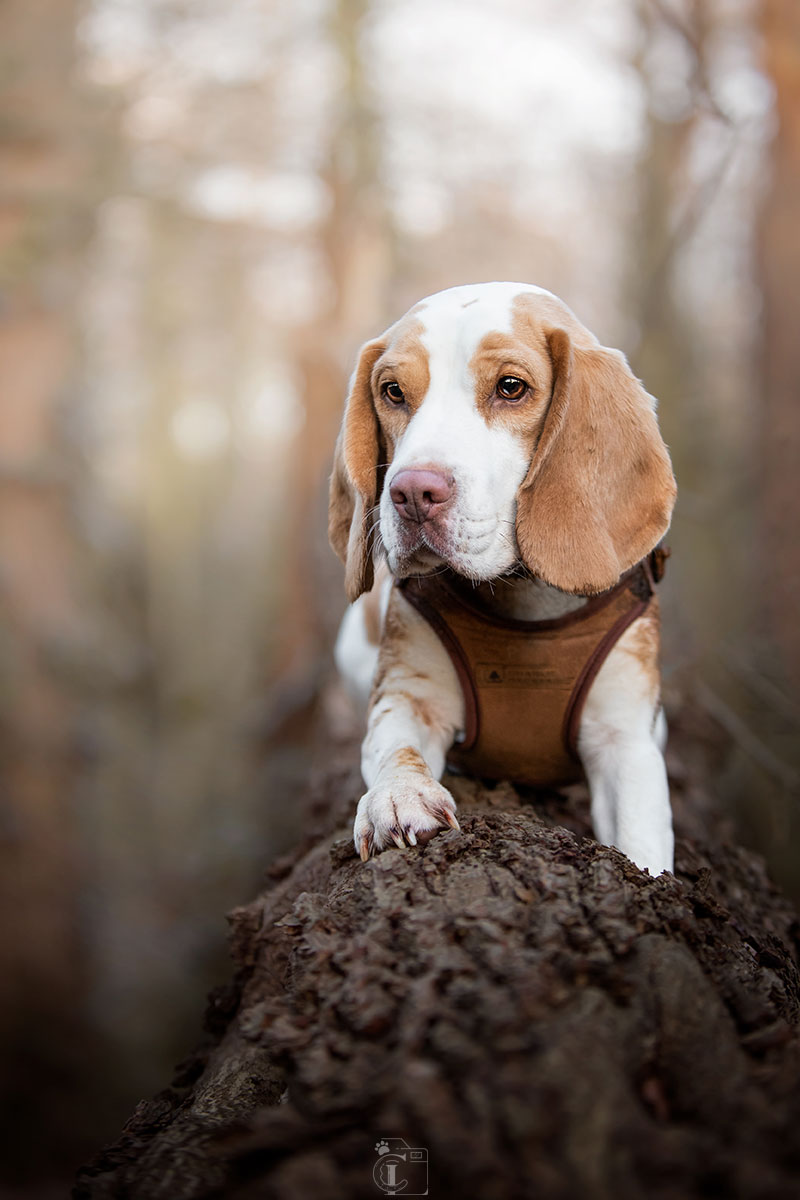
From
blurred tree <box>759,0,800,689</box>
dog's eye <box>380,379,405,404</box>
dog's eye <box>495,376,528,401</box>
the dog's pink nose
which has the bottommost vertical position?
the dog's pink nose

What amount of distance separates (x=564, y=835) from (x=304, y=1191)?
1119 millimetres

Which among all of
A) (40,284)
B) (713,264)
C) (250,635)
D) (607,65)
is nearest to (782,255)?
(713,264)

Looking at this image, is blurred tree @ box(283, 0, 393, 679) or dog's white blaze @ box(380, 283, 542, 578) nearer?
dog's white blaze @ box(380, 283, 542, 578)

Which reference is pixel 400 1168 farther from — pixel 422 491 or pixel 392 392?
pixel 392 392

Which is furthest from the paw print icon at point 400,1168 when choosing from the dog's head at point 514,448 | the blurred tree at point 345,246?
the blurred tree at point 345,246

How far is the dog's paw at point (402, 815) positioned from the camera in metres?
1.94

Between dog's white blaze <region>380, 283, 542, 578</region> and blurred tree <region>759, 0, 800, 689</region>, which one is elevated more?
blurred tree <region>759, 0, 800, 689</region>

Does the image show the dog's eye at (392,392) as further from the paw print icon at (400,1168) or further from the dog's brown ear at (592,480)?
the paw print icon at (400,1168)

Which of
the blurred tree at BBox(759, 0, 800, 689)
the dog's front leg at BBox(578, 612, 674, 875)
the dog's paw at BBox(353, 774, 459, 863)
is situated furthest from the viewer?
the blurred tree at BBox(759, 0, 800, 689)

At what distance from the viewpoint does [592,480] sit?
7.47 ft

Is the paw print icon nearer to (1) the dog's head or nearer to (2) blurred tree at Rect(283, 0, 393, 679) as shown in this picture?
(1) the dog's head

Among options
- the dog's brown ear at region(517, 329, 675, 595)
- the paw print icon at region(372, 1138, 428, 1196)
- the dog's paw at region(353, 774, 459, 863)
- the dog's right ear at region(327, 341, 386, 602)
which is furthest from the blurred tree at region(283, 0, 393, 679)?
the paw print icon at region(372, 1138, 428, 1196)

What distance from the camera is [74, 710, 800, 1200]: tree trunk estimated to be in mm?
1041

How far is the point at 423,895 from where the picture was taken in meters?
1.68
